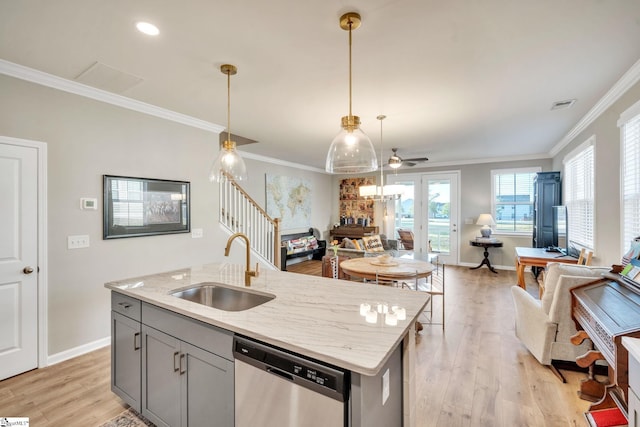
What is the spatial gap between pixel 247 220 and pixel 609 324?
168 inches

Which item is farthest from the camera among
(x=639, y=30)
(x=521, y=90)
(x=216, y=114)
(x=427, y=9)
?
(x=216, y=114)

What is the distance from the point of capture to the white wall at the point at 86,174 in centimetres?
259

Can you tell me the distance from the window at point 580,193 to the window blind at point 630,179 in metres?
0.91

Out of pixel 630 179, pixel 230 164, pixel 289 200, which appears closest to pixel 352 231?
pixel 289 200

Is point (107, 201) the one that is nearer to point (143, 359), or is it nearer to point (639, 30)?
point (143, 359)

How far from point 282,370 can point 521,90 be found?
331 centimetres

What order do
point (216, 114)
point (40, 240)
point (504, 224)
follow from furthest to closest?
point (504, 224) < point (216, 114) < point (40, 240)

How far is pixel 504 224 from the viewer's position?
6.55 metres

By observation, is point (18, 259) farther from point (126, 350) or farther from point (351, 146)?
point (351, 146)

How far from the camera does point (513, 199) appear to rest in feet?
21.1

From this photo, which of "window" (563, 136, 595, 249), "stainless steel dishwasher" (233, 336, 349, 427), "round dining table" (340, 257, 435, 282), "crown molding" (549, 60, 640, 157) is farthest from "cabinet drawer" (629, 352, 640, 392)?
"window" (563, 136, 595, 249)

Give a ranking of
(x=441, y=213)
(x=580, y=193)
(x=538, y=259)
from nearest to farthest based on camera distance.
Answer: (x=538, y=259) → (x=580, y=193) → (x=441, y=213)

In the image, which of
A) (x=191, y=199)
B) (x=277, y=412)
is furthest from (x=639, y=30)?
(x=191, y=199)

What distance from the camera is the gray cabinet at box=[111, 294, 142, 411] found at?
1837 mm
